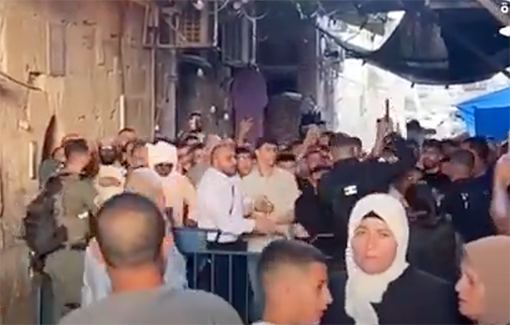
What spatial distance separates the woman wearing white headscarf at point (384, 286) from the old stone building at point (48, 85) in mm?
2402

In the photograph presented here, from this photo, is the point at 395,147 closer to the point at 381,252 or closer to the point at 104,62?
the point at 104,62

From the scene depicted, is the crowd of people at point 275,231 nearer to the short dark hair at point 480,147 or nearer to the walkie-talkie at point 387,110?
the short dark hair at point 480,147

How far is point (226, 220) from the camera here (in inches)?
178

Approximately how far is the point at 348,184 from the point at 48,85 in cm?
206

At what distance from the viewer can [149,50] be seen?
22.3 ft

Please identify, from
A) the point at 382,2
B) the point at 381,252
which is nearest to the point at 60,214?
the point at 381,252

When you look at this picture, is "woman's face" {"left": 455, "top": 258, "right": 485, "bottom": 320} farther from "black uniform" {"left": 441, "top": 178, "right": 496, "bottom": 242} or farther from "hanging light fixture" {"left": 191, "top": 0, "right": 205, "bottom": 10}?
"hanging light fixture" {"left": 191, "top": 0, "right": 205, "bottom": 10}

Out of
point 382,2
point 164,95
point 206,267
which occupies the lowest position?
point 206,267

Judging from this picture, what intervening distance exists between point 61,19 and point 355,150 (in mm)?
1753

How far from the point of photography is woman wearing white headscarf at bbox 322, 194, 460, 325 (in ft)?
8.26

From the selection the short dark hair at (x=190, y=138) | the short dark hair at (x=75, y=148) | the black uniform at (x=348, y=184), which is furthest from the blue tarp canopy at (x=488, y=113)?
the black uniform at (x=348, y=184)

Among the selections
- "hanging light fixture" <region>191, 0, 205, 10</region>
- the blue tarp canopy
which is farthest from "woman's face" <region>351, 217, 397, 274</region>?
the blue tarp canopy

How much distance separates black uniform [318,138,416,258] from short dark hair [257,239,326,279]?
92cm

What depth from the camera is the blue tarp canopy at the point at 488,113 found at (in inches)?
284
